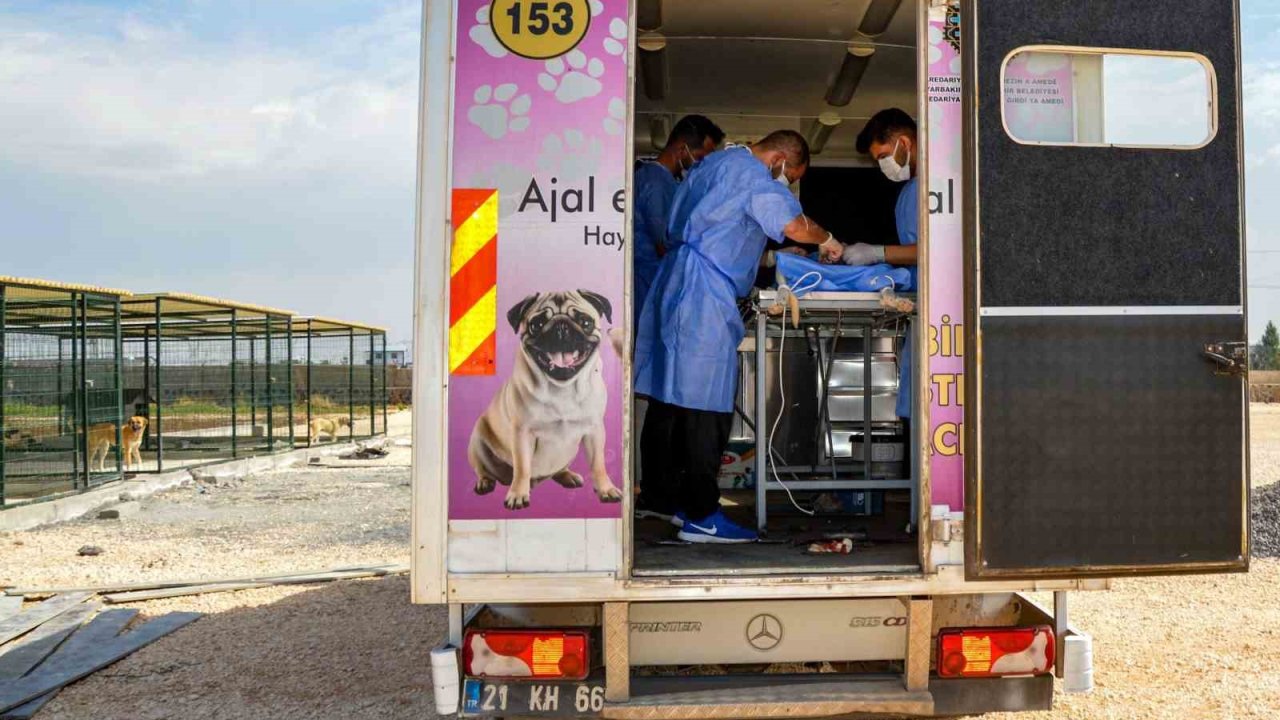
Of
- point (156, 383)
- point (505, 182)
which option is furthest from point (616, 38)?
point (156, 383)

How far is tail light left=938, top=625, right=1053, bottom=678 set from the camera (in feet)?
11.0

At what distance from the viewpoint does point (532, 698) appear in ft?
10.8

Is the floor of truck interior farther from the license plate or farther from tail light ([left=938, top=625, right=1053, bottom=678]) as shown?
the license plate

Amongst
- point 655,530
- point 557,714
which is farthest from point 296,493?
point 557,714

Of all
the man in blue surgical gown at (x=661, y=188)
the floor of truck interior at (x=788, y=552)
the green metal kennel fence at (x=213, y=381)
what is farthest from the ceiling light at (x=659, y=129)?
the green metal kennel fence at (x=213, y=381)

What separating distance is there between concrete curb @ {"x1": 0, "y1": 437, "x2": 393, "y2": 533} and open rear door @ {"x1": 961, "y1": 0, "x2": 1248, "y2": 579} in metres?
9.98

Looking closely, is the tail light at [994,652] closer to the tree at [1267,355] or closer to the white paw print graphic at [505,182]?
the white paw print graphic at [505,182]

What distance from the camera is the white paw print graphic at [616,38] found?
10.6 ft

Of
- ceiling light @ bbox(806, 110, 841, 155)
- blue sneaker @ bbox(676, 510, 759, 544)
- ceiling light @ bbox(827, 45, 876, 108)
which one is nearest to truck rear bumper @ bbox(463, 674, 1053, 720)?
blue sneaker @ bbox(676, 510, 759, 544)

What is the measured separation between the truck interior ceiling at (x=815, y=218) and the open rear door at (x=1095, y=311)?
29.4 inches

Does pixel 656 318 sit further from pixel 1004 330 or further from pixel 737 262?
pixel 1004 330

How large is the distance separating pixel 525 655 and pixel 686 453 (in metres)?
1.18

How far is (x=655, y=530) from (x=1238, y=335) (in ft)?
7.76

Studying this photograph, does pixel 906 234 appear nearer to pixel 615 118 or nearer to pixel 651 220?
pixel 651 220
